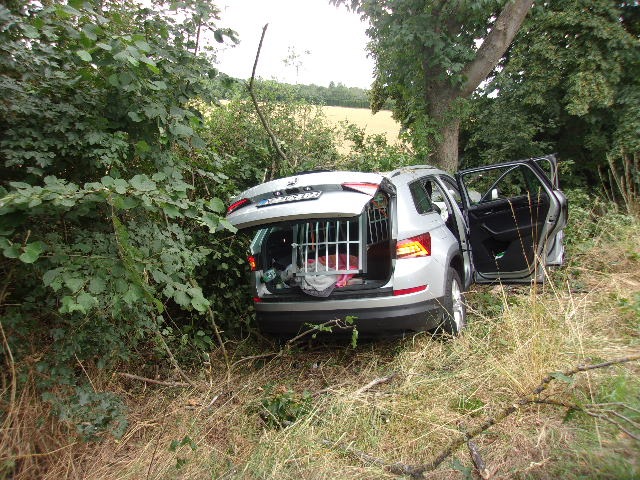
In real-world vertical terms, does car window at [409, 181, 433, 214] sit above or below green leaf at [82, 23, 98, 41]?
below

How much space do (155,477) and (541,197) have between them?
4833 millimetres

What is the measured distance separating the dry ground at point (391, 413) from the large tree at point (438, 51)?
17.0 ft

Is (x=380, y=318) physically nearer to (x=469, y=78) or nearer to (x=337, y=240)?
(x=337, y=240)

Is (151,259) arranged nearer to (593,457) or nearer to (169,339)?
(169,339)

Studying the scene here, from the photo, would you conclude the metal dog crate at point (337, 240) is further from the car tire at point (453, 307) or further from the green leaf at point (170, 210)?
the green leaf at point (170, 210)

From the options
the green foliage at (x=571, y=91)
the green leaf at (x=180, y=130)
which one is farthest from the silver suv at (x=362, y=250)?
the green foliage at (x=571, y=91)

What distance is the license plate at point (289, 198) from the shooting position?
3.51m

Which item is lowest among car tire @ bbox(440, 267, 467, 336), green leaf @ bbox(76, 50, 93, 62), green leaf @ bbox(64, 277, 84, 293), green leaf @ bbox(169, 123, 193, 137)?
car tire @ bbox(440, 267, 467, 336)

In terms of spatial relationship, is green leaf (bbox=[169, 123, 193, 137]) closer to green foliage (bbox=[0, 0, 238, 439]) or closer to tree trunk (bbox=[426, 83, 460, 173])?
green foliage (bbox=[0, 0, 238, 439])

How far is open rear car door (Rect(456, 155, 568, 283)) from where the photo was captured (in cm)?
487

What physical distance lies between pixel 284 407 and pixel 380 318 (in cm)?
103

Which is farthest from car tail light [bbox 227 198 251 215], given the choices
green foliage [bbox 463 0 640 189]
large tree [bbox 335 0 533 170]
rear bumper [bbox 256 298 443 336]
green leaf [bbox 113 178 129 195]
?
green foliage [bbox 463 0 640 189]

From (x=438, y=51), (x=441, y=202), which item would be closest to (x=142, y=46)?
(x=441, y=202)

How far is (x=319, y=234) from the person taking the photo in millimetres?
4285
